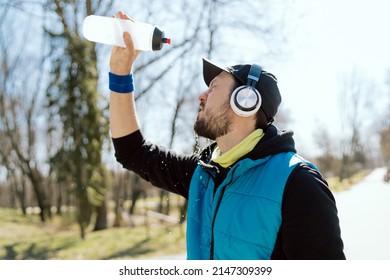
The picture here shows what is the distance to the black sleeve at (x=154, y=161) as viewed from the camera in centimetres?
177

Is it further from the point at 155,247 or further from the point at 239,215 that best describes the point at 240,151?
the point at 155,247

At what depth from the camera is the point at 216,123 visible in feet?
5.06

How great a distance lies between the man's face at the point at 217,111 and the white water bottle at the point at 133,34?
319 mm

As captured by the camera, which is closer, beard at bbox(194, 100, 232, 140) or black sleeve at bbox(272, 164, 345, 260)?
black sleeve at bbox(272, 164, 345, 260)

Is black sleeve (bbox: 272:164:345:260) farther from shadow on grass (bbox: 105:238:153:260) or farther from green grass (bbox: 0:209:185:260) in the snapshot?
shadow on grass (bbox: 105:238:153:260)

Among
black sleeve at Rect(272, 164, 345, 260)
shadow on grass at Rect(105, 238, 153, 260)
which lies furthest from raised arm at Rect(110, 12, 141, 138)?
shadow on grass at Rect(105, 238, 153, 260)

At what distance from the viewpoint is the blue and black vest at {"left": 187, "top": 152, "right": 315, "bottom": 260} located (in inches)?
48.9

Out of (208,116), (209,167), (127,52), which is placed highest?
(127,52)

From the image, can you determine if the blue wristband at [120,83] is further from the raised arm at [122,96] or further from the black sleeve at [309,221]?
the black sleeve at [309,221]

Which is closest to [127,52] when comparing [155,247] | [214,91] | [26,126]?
[214,91]

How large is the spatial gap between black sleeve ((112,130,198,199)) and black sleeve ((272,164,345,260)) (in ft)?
2.09

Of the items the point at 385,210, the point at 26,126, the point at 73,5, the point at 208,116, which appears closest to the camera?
the point at 208,116
